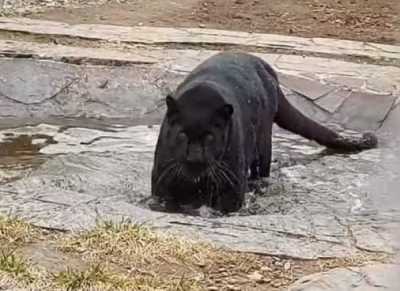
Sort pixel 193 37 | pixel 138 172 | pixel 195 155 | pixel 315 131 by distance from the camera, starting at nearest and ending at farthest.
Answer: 1. pixel 195 155
2. pixel 138 172
3. pixel 315 131
4. pixel 193 37

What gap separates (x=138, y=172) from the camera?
25.3 ft

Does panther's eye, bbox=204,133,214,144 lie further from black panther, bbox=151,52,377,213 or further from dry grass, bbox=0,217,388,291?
dry grass, bbox=0,217,388,291

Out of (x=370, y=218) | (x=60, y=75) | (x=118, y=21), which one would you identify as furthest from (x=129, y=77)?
(x=370, y=218)

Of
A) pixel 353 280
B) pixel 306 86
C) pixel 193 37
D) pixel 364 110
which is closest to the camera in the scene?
pixel 353 280

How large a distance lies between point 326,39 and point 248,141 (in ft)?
15.4

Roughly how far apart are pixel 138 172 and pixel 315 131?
169 centimetres

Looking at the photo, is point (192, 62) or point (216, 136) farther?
point (192, 62)

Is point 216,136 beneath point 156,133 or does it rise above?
above

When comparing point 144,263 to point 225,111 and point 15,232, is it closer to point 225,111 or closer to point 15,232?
point 15,232

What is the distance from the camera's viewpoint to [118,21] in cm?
1238

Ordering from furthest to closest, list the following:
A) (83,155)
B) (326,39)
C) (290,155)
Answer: (326,39)
(290,155)
(83,155)

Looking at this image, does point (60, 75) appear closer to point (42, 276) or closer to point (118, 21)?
point (118, 21)

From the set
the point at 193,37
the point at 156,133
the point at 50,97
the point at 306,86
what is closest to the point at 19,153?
the point at 156,133

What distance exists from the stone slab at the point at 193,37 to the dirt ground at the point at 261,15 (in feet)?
2.06
